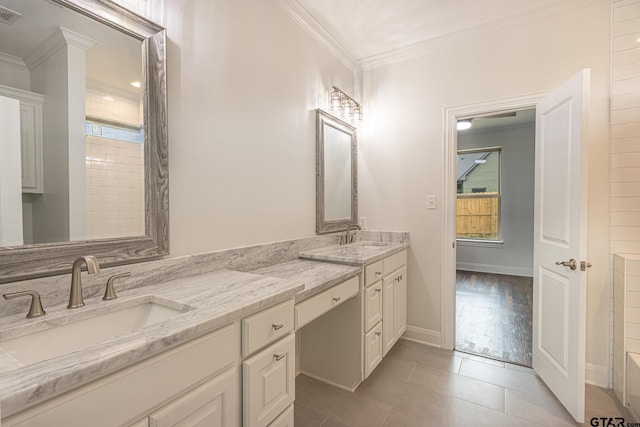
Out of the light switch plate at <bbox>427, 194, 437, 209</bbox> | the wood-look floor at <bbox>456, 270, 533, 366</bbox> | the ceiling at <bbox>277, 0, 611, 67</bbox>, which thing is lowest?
the wood-look floor at <bbox>456, 270, 533, 366</bbox>

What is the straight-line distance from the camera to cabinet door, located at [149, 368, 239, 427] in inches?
31.4

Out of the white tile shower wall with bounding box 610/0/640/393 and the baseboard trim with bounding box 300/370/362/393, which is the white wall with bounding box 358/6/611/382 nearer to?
the white tile shower wall with bounding box 610/0/640/393

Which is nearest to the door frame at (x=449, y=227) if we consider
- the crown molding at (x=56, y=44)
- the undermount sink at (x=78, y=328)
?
the undermount sink at (x=78, y=328)

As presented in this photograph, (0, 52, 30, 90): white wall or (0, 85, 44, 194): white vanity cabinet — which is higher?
(0, 52, 30, 90): white wall

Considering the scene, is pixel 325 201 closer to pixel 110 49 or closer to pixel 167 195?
pixel 167 195

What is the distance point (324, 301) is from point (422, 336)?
1583 millimetres

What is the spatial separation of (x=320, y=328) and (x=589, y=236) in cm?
198

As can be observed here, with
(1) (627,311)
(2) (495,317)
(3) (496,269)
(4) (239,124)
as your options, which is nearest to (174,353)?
(4) (239,124)

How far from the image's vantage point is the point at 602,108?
2.00 m

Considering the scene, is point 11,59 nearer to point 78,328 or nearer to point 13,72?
point 13,72

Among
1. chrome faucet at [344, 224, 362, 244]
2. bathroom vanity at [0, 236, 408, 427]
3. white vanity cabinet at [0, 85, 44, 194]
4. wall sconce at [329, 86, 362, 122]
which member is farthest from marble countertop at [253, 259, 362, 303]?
wall sconce at [329, 86, 362, 122]

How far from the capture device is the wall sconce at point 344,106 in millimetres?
2531

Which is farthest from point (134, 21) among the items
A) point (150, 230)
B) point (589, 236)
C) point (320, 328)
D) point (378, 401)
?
point (589, 236)

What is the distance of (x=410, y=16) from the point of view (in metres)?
Result: 2.26
